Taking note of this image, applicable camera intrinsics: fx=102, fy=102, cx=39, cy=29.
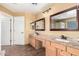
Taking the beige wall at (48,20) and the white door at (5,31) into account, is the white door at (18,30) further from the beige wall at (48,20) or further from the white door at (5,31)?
the beige wall at (48,20)

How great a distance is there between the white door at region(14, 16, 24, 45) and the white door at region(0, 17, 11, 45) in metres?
0.12

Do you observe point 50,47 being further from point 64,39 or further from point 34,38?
point 34,38

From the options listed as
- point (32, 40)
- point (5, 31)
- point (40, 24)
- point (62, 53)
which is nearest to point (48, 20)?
point (40, 24)

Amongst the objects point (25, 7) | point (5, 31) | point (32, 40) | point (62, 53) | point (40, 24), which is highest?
point (25, 7)

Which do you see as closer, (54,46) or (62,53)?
(62,53)

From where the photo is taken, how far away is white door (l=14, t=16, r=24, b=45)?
1811 millimetres

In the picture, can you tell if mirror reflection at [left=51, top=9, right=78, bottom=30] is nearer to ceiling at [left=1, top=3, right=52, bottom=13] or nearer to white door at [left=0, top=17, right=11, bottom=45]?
ceiling at [left=1, top=3, right=52, bottom=13]

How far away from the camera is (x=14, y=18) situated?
178 cm

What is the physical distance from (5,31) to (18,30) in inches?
8.8

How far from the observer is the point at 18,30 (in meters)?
1.83

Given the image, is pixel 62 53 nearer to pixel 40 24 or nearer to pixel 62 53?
pixel 62 53

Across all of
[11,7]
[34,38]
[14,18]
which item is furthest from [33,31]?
[11,7]

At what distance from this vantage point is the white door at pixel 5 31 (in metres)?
1.72

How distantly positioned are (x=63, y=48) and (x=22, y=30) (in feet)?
2.57
